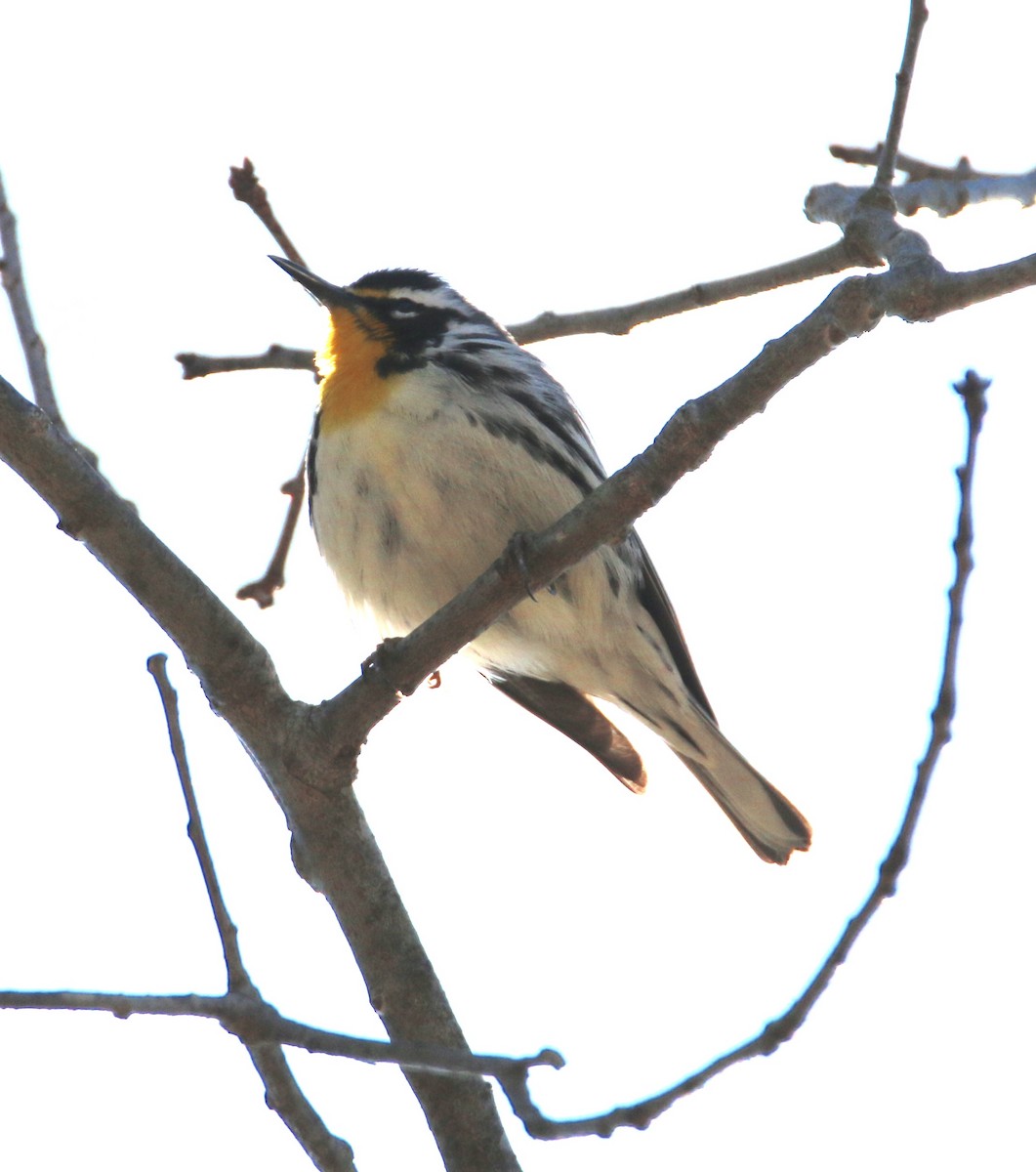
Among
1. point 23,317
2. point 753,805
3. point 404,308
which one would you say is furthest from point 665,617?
point 23,317

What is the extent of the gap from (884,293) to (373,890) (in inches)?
74.5

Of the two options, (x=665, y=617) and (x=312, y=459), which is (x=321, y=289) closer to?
A: (x=312, y=459)

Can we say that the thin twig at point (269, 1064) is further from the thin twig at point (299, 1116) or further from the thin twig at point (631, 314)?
the thin twig at point (631, 314)

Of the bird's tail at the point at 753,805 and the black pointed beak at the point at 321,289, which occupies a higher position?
the black pointed beak at the point at 321,289

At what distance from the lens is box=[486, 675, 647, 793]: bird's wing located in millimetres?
5957

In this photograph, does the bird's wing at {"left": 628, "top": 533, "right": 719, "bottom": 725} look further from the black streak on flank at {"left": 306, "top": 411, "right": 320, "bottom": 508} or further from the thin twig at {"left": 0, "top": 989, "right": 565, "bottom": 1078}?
the thin twig at {"left": 0, "top": 989, "right": 565, "bottom": 1078}

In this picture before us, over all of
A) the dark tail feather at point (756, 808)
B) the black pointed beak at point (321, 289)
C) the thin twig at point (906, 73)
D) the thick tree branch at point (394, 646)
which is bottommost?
the thick tree branch at point (394, 646)

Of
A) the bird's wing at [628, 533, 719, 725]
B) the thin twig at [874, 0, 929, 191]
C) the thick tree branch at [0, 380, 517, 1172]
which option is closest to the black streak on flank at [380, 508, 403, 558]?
the bird's wing at [628, 533, 719, 725]

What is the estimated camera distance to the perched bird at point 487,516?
5098 millimetres

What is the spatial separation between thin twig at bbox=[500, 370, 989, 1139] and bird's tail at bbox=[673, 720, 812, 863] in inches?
123

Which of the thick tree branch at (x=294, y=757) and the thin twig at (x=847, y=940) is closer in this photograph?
the thin twig at (x=847, y=940)

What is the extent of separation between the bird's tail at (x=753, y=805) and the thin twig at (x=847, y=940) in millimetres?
3126

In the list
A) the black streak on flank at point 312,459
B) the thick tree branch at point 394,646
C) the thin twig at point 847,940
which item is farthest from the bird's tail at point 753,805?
the thin twig at point 847,940

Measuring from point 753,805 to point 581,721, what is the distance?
754 mm
